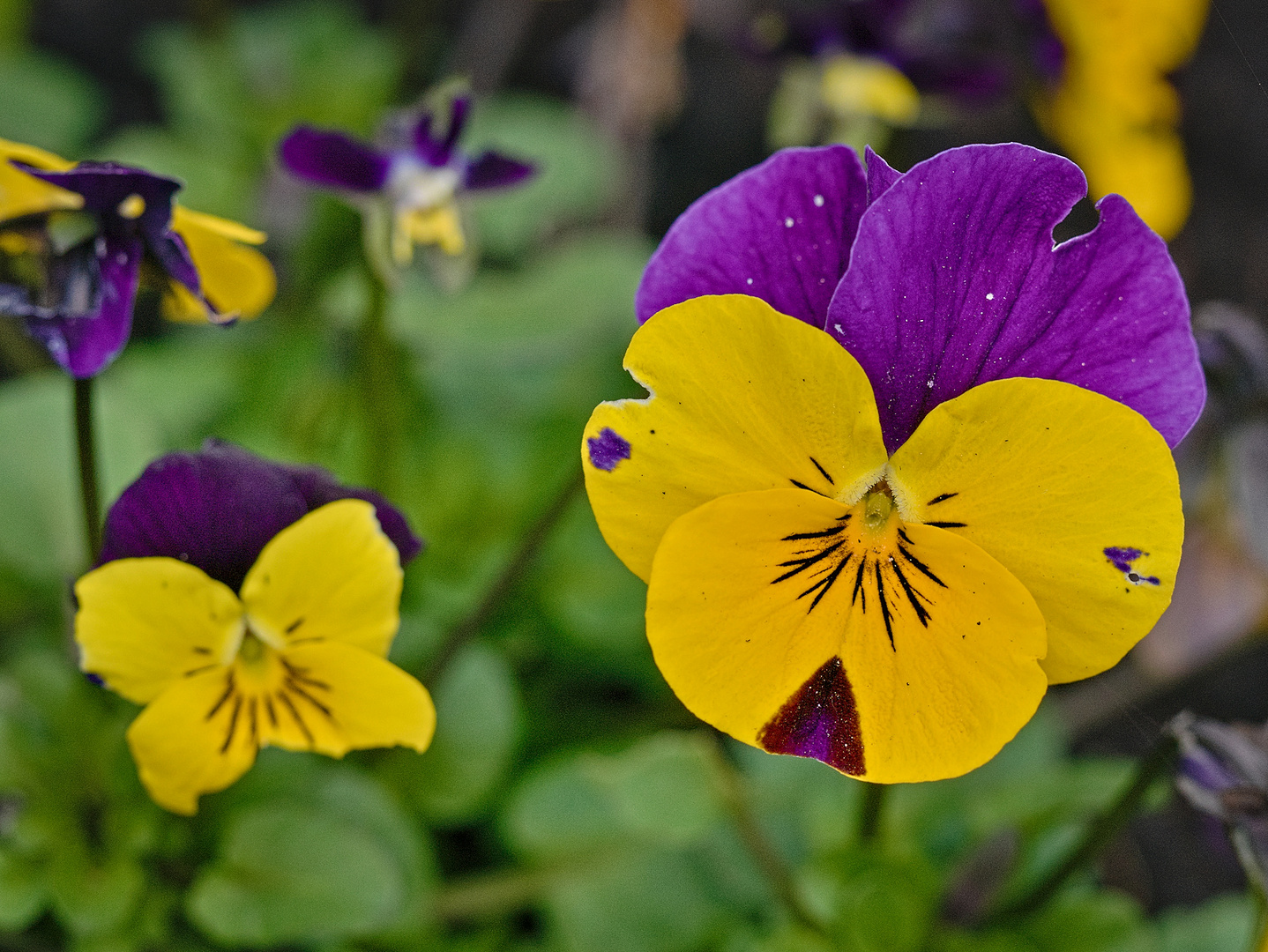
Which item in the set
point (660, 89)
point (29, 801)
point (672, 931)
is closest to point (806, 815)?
point (672, 931)

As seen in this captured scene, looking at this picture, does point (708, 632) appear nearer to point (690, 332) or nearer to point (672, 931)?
point (690, 332)

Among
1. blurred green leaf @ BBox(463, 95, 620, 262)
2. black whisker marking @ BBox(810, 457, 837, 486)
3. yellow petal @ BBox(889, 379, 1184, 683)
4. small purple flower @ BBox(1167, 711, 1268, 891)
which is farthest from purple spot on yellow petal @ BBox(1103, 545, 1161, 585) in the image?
blurred green leaf @ BBox(463, 95, 620, 262)

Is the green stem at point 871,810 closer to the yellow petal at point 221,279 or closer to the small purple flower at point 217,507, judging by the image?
the small purple flower at point 217,507

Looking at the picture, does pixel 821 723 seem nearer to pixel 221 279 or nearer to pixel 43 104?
pixel 221 279

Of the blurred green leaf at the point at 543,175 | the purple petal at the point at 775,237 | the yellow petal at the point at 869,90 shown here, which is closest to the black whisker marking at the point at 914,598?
the purple petal at the point at 775,237

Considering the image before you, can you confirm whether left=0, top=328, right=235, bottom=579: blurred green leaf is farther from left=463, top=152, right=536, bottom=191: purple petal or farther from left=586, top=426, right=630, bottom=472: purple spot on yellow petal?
left=586, top=426, right=630, bottom=472: purple spot on yellow petal

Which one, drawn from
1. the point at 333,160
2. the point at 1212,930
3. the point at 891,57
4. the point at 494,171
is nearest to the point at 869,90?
the point at 891,57
